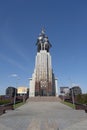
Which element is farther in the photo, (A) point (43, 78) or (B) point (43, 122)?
(A) point (43, 78)

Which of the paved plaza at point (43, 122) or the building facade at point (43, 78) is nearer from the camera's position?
the paved plaza at point (43, 122)

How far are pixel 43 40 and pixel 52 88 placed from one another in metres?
25.5

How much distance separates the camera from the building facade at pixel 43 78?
283 feet

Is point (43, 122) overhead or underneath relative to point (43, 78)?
underneath

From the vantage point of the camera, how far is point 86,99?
45.8 meters

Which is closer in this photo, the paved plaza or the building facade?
the paved plaza

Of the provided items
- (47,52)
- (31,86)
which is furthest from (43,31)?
(31,86)

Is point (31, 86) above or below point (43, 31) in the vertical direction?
below

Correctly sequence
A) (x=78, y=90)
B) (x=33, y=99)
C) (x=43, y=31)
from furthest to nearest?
1. (x=78, y=90)
2. (x=43, y=31)
3. (x=33, y=99)

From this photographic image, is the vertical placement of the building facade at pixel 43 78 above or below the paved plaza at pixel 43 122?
above

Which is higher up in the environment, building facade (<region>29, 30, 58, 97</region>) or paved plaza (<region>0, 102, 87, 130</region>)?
building facade (<region>29, 30, 58, 97</region>)

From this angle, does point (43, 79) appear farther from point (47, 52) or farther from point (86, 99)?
point (86, 99)

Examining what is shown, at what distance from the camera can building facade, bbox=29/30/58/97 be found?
3393 inches

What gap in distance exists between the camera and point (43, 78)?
283 ft
